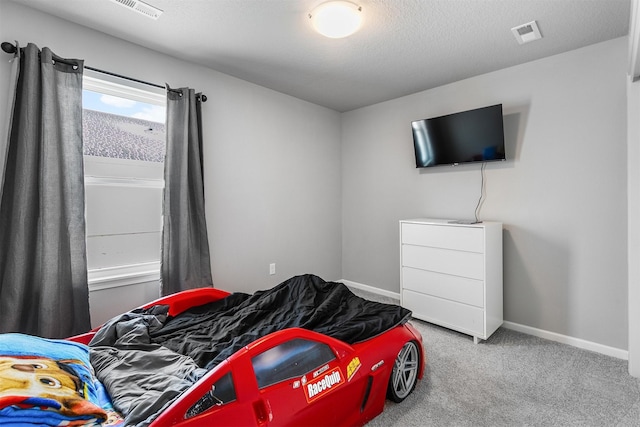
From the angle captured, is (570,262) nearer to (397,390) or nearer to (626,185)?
(626,185)

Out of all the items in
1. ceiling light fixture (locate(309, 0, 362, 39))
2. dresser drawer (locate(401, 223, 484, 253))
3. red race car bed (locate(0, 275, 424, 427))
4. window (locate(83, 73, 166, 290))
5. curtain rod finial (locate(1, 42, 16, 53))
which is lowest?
red race car bed (locate(0, 275, 424, 427))

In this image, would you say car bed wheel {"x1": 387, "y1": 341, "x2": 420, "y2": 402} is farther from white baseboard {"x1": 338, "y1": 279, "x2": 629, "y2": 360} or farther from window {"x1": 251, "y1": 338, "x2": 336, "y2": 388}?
white baseboard {"x1": 338, "y1": 279, "x2": 629, "y2": 360}

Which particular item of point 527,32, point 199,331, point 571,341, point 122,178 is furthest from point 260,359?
point 527,32

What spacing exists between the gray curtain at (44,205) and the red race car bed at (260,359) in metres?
0.46

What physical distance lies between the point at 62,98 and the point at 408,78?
9.30ft

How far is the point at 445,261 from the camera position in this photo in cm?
275

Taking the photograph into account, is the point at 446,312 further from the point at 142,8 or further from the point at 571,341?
the point at 142,8

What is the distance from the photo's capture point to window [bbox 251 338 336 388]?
1297 millimetres

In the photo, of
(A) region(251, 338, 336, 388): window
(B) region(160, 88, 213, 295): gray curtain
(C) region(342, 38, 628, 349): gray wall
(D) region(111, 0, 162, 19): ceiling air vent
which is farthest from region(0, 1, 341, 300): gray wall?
(A) region(251, 338, 336, 388): window

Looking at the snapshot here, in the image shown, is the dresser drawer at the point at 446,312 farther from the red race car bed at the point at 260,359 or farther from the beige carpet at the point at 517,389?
the red race car bed at the point at 260,359

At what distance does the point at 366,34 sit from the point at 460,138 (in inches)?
53.6

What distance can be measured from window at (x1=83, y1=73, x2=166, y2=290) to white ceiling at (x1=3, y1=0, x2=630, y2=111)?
0.47m

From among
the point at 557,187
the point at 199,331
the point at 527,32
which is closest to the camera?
the point at 199,331

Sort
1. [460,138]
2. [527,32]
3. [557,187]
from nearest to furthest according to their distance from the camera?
[527,32]
[557,187]
[460,138]
